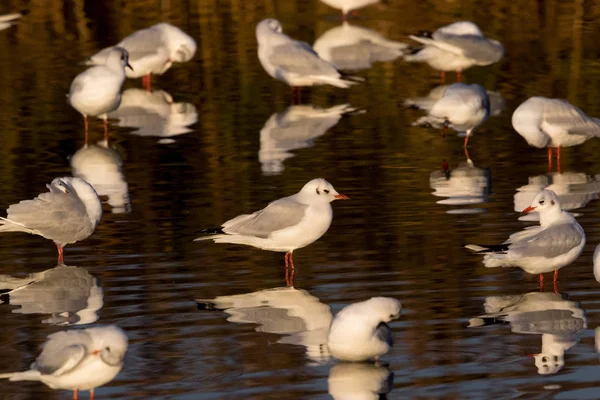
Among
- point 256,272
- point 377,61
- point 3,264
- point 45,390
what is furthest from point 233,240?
point 377,61

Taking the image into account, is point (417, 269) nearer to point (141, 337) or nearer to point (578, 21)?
point (141, 337)

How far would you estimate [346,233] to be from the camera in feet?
41.8

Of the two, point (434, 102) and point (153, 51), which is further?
point (153, 51)

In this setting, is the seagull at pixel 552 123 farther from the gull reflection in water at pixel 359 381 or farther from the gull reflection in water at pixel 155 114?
the gull reflection in water at pixel 359 381

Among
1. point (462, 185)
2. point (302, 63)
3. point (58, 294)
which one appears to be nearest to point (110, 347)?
point (58, 294)

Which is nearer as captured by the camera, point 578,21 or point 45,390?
Answer: point 45,390

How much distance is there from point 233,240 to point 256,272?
1.13 feet

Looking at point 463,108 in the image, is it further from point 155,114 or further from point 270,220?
point 270,220

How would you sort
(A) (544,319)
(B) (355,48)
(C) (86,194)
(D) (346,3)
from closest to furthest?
(A) (544,319) → (C) (86,194) → (B) (355,48) → (D) (346,3)

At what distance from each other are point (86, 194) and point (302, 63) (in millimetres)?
8852

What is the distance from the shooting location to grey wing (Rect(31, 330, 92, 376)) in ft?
26.2

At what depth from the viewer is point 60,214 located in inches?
468

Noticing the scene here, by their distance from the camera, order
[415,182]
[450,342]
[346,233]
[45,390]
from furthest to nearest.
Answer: [415,182] < [346,233] < [450,342] < [45,390]

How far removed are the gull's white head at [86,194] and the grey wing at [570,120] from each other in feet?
18.8
